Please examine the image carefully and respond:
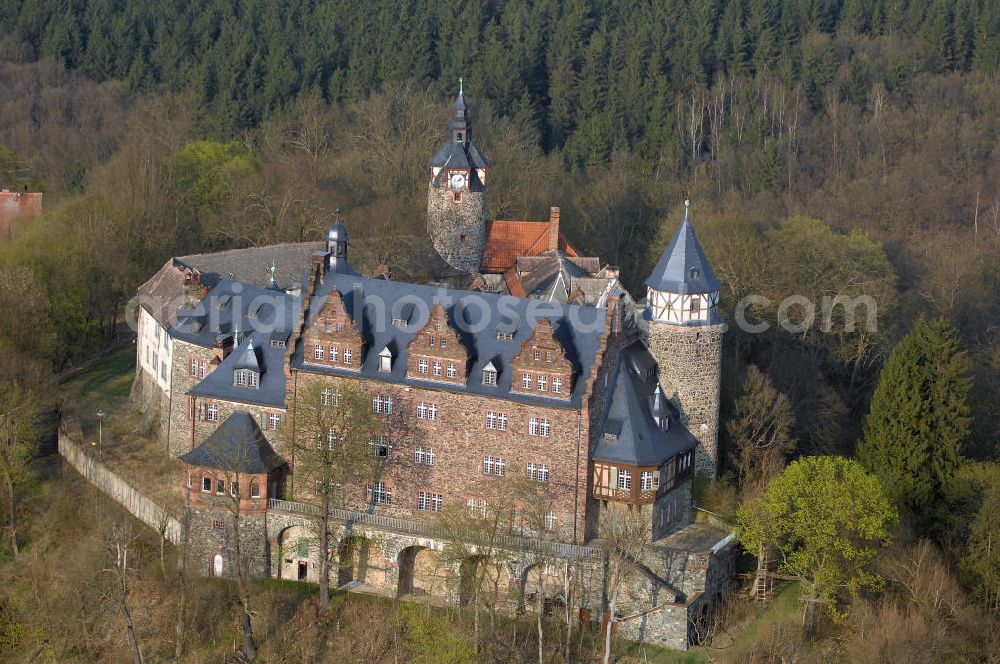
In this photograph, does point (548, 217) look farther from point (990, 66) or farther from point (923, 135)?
point (990, 66)

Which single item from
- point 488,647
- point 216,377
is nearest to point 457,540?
point 488,647

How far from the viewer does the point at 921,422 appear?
63.2 meters

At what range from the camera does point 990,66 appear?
4702 inches

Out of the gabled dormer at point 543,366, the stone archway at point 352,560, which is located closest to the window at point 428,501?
the stone archway at point 352,560

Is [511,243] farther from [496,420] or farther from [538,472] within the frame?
[538,472]

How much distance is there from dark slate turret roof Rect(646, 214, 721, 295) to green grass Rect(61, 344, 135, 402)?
2810cm

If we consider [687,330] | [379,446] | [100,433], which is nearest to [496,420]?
[379,446]

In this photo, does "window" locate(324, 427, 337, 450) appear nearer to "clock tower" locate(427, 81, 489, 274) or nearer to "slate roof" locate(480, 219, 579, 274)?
"clock tower" locate(427, 81, 489, 274)

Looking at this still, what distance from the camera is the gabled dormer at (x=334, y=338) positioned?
60.7 metres

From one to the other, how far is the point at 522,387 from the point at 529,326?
7.86ft

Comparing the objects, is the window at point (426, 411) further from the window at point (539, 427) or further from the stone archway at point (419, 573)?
the stone archway at point (419, 573)

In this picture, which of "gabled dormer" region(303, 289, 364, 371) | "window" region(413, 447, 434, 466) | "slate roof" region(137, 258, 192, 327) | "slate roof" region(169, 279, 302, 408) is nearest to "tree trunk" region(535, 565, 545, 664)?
"window" region(413, 447, 434, 466)

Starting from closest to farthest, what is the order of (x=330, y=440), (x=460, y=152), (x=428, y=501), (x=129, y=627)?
1. (x=129, y=627)
2. (x=428, y=501)
3. (x=330, y=440)
4. (x=460, y=152)

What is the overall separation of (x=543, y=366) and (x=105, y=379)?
29.7 m
